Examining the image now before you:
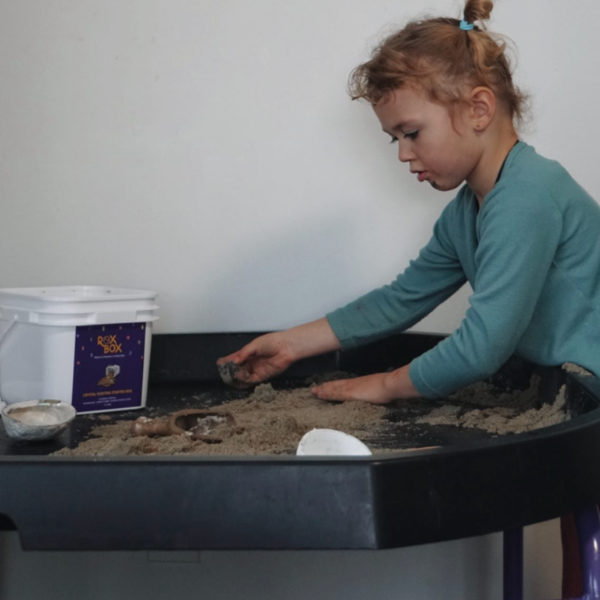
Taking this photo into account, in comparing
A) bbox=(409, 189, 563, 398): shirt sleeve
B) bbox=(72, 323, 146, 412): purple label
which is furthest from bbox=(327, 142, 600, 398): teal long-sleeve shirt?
bbox=(72, 323, 146, 412): purple label

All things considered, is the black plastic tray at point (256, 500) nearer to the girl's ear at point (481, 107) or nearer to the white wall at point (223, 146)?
the girl's ear at point (481, 107)

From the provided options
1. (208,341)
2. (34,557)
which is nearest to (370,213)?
(208,341)

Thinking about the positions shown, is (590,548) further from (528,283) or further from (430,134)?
(430,134)

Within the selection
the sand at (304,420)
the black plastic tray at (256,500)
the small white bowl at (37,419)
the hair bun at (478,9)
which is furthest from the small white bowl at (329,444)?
the hair bun at (478,9)

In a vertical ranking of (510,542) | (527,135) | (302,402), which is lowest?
(510,542)

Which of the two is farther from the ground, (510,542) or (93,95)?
(93,95)

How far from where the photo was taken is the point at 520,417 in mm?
811

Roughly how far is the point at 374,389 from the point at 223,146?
0.49 m

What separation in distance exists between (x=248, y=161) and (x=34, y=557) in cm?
65

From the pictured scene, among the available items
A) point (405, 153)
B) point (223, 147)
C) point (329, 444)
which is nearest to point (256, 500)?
point (329, 444)

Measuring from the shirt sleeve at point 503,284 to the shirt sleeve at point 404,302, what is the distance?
0.23m

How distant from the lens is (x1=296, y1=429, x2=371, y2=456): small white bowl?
0.64m

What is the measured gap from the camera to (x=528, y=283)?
0.79 meters

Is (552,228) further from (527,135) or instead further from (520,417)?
(527,135)
